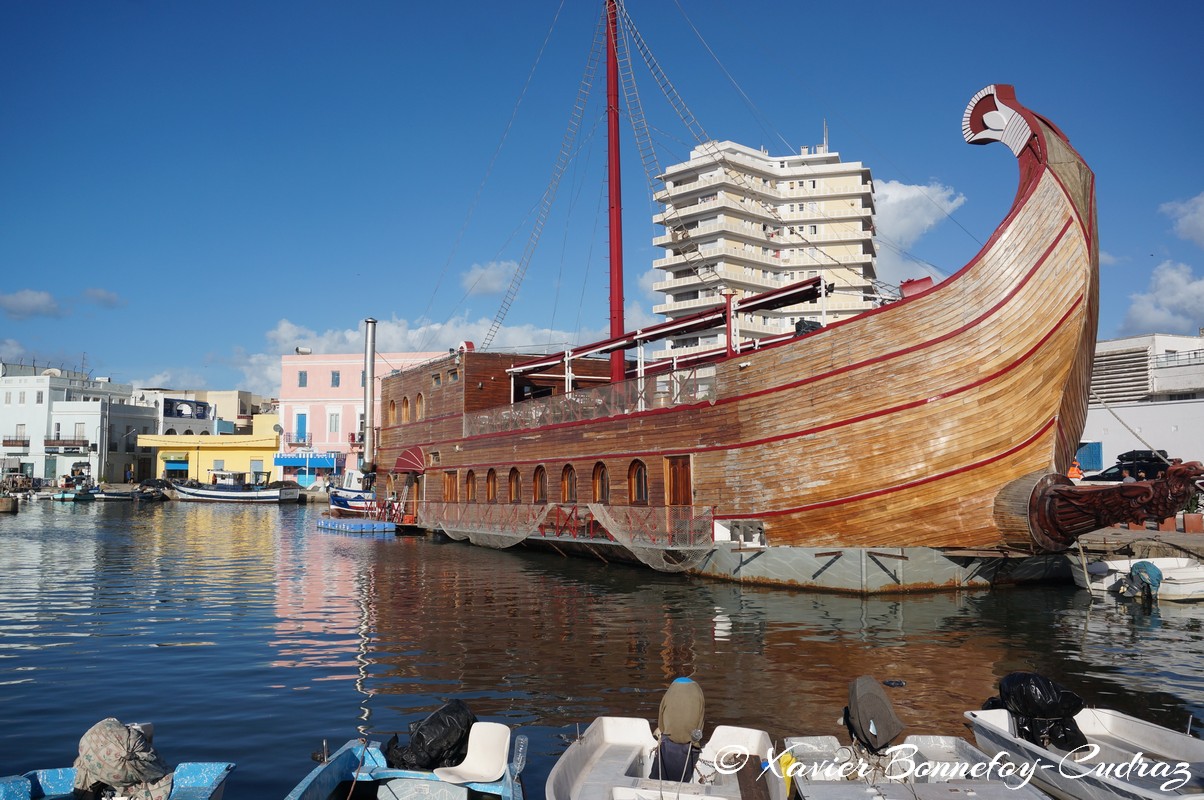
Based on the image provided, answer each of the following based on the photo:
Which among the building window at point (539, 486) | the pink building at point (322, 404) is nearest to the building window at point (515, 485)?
the building window at point (539, 486)

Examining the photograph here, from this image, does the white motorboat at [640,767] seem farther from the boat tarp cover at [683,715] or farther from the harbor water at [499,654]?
the harbor water at [499,654]

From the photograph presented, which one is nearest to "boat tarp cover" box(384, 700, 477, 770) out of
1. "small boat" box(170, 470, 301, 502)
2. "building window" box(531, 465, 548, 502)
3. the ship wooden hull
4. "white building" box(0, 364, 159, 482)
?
the ship wooden hull

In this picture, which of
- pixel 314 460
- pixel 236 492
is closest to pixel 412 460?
pixel 236 492

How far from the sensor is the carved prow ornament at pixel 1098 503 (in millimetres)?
14055

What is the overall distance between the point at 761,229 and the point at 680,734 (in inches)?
2356

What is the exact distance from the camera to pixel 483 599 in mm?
17281

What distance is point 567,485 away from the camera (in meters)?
25.1

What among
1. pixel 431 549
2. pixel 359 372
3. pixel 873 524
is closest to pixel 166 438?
pixel 359 372

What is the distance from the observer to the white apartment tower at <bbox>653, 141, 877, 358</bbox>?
201 feet

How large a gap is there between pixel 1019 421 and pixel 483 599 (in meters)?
10.5

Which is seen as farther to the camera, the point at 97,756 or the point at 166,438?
the point at 166,438

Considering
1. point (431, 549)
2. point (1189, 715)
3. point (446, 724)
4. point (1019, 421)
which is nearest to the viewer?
point (446, 724)

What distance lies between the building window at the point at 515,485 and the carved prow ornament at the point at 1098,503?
1586 cm

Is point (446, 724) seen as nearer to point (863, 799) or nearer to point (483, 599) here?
point (863, 799)
